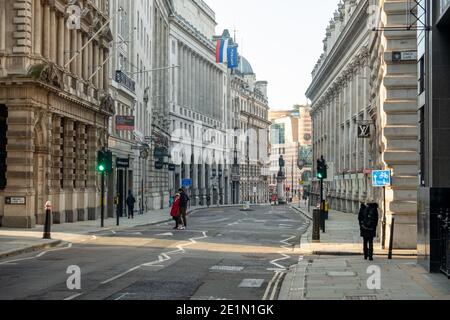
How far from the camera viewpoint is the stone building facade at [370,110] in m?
25.8

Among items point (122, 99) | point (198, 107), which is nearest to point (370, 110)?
point (122, 99)

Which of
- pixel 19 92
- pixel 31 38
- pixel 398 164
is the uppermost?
pixel 31 38

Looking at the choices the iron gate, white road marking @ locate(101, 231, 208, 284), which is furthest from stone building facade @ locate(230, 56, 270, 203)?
the iron gate

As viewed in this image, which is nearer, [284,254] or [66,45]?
[284,254]

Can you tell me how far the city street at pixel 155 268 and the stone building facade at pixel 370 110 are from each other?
4.34m

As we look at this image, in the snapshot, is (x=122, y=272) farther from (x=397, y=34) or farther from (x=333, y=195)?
(x=333, y=195)

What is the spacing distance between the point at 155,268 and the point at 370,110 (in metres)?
19.0

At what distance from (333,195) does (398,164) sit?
53.3 m

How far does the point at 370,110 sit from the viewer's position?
3553 cm

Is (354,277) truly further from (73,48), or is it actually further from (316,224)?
(73,48)

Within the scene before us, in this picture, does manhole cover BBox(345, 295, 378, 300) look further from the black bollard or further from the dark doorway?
the dark doorway
